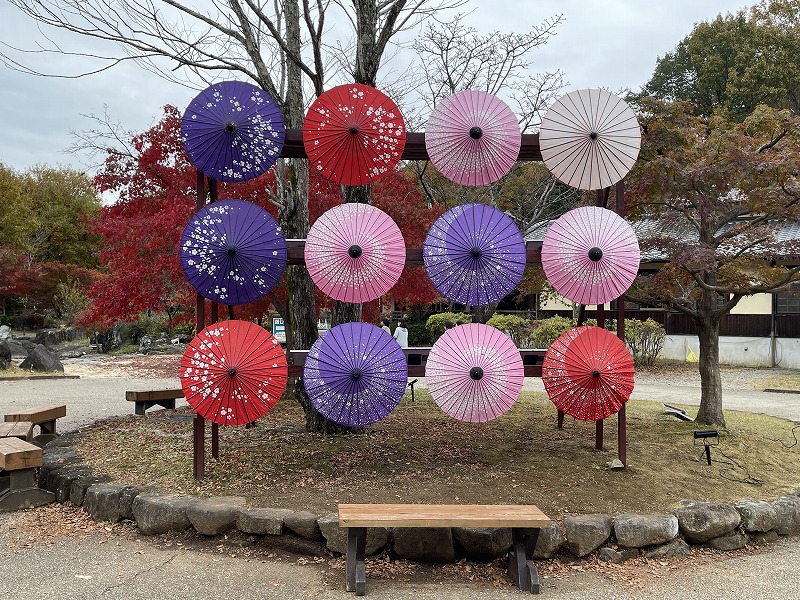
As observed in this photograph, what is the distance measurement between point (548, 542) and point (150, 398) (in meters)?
7.36

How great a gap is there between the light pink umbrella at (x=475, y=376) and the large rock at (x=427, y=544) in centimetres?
117

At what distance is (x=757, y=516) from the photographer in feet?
17.5

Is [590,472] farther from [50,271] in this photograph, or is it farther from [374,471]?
[50,271]

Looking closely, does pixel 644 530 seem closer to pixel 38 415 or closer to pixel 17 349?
pixel 38 415

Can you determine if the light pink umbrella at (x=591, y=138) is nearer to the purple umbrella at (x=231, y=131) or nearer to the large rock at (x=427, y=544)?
the purple umbrella at (x=231, y=131)

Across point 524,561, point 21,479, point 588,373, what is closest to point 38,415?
point 21,479

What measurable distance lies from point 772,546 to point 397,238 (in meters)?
4.20

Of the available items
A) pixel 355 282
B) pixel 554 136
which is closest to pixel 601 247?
pixel 554 136

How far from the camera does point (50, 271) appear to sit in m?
30.4

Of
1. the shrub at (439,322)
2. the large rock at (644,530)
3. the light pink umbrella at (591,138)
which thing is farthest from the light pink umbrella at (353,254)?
the shrub at (439,322)

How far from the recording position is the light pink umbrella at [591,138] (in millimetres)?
6312

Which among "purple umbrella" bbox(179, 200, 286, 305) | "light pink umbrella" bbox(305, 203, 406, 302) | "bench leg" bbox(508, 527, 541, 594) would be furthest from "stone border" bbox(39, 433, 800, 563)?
"light pink umbrella" bbox(305, 203, 406, 302)

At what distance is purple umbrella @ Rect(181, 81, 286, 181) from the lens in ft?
19.5

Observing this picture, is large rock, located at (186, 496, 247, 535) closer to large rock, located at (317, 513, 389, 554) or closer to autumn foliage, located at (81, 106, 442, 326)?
large rock, located at (317, 513, 389, 554)
